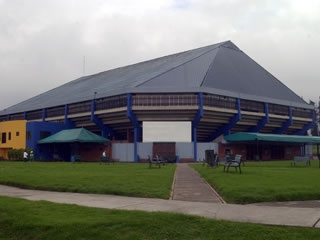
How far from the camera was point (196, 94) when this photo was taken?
50844 millimetres

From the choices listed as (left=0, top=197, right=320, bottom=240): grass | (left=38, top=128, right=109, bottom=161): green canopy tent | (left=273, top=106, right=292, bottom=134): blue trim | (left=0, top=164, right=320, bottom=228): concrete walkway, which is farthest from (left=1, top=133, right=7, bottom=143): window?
(left=0, top=197, right=320, bottom=240): grass

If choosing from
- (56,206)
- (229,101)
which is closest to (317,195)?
(56,206)

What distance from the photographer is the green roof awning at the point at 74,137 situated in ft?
172

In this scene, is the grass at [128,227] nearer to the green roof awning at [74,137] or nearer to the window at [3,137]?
the green roof awning at [74,137]

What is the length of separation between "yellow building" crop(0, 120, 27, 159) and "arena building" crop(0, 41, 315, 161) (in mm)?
389

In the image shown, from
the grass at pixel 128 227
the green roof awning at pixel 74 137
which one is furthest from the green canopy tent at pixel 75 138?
the grass at pixel 128 227

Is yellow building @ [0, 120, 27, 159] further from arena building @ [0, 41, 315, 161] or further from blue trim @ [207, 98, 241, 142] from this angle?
blue trim @ [207, 98, 241, 142]

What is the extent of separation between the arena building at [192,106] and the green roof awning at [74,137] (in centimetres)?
258

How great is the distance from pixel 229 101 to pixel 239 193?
44150mm

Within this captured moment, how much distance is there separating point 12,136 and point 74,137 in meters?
13.7

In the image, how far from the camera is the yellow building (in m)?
58.5

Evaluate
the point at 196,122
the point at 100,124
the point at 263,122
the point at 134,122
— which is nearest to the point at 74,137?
the point at 100,124

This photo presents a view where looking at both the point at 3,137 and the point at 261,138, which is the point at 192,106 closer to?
the point at 261,138

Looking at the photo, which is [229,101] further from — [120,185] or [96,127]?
[120,185]
